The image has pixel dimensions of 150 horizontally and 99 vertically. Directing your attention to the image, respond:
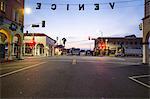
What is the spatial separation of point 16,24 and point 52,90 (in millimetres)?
31617

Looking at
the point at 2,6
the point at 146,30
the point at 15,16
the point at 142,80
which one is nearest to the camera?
the point at 142,80

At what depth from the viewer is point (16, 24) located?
4078cm

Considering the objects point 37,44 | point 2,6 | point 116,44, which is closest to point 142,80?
point 2,6

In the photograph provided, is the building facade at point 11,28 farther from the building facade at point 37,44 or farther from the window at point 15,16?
the building facade at point 37,44

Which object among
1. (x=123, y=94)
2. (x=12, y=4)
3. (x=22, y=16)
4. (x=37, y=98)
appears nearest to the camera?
(x=37, y=98)

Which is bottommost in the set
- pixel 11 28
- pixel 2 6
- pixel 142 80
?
pixel 142 80

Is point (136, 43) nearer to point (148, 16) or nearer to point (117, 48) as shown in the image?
point (117, 48)

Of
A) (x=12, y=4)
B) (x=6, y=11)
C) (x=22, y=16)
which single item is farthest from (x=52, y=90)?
(x=22, y=16)

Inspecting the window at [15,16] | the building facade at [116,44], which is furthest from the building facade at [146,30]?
the building facade at [116,44]

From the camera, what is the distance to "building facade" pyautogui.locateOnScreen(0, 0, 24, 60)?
36.0m

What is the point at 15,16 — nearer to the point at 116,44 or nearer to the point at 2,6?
the point at 2,6

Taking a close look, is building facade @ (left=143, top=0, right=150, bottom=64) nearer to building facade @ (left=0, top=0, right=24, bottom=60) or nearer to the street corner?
the street corner

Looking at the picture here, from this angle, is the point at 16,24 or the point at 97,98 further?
the point at 16,24

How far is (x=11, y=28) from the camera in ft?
125
